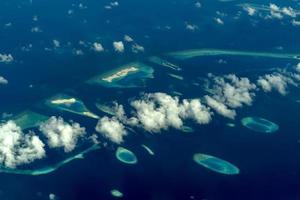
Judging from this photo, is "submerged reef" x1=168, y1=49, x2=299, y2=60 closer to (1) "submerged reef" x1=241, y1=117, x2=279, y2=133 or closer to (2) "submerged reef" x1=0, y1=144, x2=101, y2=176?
(1) "submerged reef" x1=241, y1=117, x2=279, y2=133

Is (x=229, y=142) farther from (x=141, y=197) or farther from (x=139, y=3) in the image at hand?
(x=139, y=3)

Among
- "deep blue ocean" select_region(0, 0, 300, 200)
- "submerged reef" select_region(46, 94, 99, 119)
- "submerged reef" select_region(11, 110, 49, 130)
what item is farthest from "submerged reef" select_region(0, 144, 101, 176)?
"submerged reef" select_region(46, 94, 99, 119)

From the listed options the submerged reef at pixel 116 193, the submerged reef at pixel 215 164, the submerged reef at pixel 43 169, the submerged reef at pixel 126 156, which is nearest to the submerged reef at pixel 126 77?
the submerged reef at pixel 126 156

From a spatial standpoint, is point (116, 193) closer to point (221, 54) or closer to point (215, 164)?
point (215, 164)

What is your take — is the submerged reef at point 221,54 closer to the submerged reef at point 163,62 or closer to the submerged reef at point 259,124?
the submerged reef at point 163,62

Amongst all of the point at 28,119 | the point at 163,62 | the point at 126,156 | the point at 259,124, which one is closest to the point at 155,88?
the point at 163,62

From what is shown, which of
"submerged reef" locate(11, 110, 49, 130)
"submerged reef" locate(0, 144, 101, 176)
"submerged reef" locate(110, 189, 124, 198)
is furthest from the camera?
"submerged reef" locate(11, 110, 49, 130)

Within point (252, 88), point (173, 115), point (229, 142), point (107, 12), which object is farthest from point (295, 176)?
point (107, 12)

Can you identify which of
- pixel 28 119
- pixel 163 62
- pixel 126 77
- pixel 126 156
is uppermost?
pixel 163 62
